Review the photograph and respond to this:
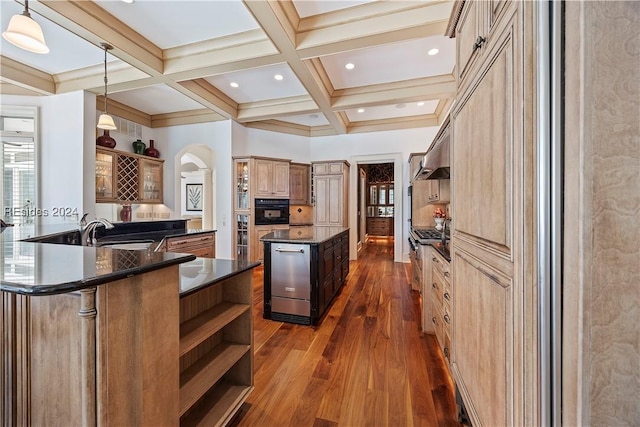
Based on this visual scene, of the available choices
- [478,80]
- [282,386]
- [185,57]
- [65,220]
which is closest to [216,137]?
[185,57]

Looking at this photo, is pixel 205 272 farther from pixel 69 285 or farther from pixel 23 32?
pixel 23 32

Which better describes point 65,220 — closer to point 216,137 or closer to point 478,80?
point 216,137

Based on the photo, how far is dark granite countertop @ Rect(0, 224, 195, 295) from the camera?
0.72 metres

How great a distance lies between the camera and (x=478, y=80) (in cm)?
114

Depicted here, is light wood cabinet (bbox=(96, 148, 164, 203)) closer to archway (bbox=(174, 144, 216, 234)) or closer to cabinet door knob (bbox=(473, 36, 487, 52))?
archway (bbox=(174, 144, 216, 234))

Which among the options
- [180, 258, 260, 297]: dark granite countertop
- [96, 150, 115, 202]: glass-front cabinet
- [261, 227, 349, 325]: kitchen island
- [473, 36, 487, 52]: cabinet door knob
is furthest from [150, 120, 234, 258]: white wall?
[473, 36, 487, 52]: cabinet door knob

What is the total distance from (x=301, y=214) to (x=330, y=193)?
3.26ft

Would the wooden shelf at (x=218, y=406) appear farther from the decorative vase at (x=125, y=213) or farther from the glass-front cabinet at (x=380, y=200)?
the glass-front cabinet at (x=380, y=200)

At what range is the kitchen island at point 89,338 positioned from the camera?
813 millimetres

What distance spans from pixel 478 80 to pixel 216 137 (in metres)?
5.27

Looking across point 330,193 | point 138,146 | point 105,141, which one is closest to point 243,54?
point 105,141

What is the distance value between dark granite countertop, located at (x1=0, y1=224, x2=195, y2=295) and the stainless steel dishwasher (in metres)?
1.81

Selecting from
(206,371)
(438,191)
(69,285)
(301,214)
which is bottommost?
(206,371)

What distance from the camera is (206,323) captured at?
1397 millimetres
